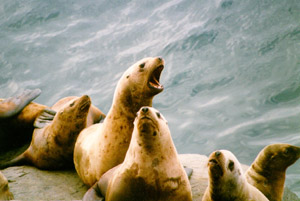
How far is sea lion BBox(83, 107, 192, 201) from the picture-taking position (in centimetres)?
298

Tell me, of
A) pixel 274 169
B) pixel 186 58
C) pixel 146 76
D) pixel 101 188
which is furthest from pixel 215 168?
pixel 186 58

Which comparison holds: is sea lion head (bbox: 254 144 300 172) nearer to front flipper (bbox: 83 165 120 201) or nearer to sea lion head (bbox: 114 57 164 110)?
sea lion head (bbox: 114 57 164 110)

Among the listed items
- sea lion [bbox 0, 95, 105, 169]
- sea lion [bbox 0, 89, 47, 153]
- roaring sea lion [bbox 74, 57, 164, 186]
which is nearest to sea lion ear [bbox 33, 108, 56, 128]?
sea lion [bbox 0, 89, 47, 153]

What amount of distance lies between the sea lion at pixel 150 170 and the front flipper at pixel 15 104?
3577 millimetres

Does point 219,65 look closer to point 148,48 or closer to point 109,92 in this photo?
point 148,48

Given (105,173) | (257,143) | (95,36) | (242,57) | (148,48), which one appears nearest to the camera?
(105,173)

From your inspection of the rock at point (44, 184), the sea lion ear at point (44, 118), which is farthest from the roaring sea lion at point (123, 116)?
the sea lion ear at point (44, 118)

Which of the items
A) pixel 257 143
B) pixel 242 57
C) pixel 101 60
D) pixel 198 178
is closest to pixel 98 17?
pixel 101 60

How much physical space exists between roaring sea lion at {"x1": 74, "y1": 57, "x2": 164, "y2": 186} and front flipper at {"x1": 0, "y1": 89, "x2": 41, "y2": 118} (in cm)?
262

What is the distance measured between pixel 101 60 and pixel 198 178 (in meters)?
11.7

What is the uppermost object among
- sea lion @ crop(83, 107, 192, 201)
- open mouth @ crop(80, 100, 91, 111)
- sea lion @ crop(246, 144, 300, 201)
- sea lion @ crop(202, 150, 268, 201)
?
open mouth @ crop(80, 100, 91, 111)

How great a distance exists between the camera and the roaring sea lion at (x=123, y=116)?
381 cm

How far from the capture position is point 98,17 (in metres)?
16.2

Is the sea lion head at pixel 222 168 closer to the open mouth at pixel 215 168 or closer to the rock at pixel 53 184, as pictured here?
the open mouth at pixel 215 168
